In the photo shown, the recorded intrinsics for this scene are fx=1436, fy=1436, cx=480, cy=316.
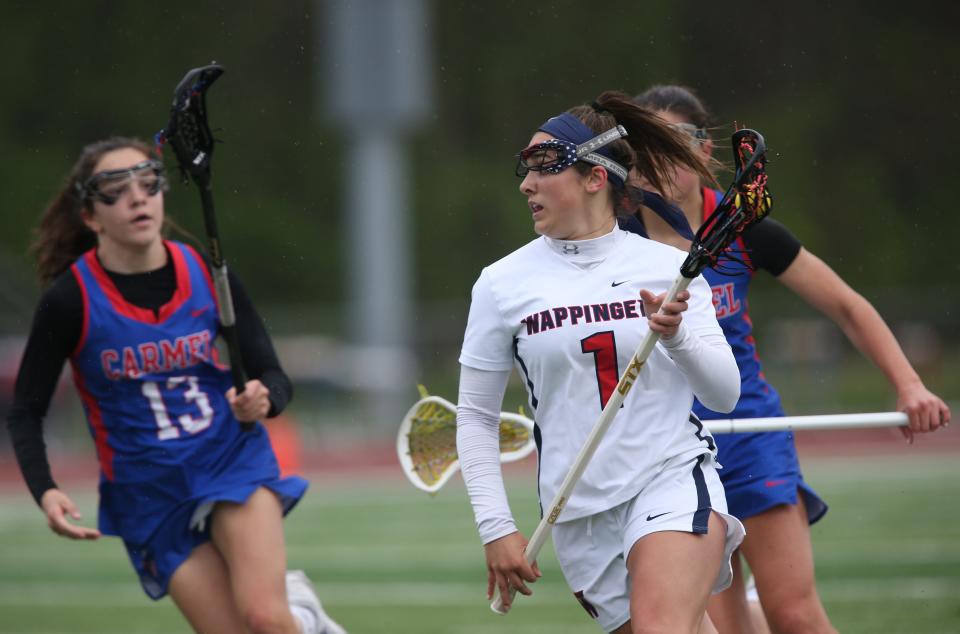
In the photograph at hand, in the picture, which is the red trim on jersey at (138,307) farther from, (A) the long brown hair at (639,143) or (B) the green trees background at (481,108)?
(B) the green trees background at (481,108)

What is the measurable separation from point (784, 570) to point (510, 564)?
123 cm

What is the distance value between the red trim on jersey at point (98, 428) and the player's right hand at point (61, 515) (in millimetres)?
206

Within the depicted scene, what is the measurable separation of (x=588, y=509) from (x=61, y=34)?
29279mm

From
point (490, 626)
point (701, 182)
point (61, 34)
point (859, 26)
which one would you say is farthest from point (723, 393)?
point (61, 34)

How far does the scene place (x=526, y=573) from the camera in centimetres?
389

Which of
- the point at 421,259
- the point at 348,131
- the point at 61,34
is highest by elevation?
the point at 61,34

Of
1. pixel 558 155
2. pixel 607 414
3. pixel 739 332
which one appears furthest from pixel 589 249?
pixel 739 332

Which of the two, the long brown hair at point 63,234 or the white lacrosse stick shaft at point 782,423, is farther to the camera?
the long brown hair at point 63,234

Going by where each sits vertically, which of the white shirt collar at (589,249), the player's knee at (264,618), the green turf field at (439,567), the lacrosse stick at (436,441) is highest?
the white shirt collar at (589,249)

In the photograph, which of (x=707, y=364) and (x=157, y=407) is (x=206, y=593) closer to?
(x=157, y=407)

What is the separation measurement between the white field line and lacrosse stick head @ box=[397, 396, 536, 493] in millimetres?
3486

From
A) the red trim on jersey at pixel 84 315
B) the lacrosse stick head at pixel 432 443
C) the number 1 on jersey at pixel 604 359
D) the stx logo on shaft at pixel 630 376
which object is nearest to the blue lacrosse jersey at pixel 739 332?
the lacrosse stick head at pixel 432 443

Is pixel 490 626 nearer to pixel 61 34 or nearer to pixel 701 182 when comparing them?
pixel 701 182

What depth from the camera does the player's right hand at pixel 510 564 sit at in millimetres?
3885
